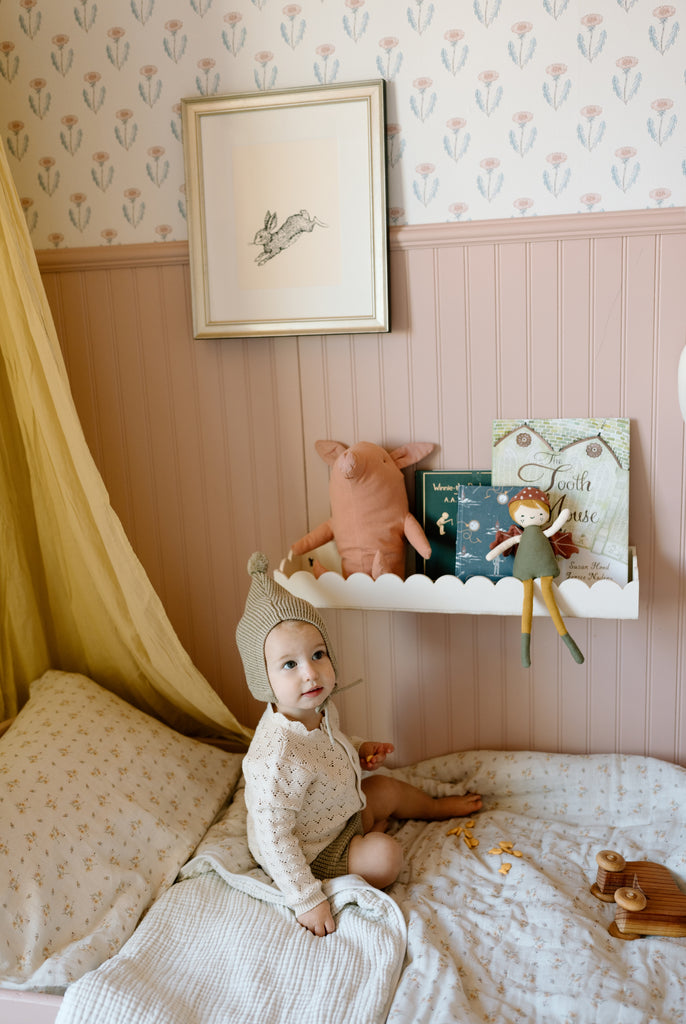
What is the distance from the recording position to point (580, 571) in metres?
1.72

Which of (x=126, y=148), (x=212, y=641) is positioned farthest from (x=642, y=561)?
(x=126, y=148)

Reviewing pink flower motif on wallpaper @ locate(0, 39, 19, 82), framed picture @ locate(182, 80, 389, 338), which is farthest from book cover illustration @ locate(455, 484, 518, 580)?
pink flower motif on wallpaper @ locate(0, 39, 19, 82)

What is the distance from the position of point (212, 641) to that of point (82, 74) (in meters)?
1.29

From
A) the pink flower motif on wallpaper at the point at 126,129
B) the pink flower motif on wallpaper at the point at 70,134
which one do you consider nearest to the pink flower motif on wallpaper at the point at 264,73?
the pink flower motif on wallpaper at the point at 126,129

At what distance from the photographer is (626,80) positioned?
163cm

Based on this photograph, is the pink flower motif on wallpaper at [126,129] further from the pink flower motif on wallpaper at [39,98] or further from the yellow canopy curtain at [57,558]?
the yellow canopy curtain at [57,558]

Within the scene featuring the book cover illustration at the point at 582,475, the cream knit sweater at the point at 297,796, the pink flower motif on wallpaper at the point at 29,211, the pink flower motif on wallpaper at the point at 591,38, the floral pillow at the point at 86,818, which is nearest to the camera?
the floral pillow at the point at 86,818

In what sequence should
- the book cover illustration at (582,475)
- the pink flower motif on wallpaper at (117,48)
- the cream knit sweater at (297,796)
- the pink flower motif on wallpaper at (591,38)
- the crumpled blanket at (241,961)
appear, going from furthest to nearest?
the pink flower motif on wallpaper at (117,48), the book cover illustration at (582,475), the pink flower motif on wallpaper at (591,38), the cream knit sweater at (297,796), the crumpled blanket at (241,961)

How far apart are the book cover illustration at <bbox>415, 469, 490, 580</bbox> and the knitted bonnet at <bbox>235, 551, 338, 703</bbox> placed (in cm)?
32

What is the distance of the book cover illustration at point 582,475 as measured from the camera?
1723 mm

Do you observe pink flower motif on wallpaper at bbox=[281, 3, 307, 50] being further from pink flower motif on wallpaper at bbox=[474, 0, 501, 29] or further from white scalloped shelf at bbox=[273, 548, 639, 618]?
white scalloped shelf at bbox=[273, 548, 639, 618]

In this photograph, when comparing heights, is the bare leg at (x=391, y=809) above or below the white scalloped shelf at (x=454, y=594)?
below

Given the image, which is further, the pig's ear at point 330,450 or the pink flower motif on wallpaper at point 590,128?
the pig's ear at point 330,450

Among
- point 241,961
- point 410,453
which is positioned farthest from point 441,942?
point 410,453
